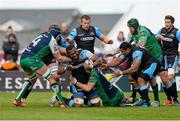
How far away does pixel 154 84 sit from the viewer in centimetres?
2306

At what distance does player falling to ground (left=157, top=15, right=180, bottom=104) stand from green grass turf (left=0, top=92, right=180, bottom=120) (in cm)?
247

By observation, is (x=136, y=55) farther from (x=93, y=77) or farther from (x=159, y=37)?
(x=159, y=37)

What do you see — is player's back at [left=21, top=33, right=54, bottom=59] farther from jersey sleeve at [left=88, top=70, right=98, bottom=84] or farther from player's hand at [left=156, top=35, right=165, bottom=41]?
player's hand at [left=156, top=35, right=165, bottom=41]

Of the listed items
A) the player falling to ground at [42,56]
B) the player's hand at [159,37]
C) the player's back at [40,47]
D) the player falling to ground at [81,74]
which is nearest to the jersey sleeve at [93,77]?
the player falling to ground at [81,74]

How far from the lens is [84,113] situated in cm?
2008

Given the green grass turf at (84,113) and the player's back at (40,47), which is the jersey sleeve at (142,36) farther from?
the player's back at (40,47)

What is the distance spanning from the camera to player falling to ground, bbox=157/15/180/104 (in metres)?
24.4

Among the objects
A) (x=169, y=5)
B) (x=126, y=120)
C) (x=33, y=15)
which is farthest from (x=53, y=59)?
(x=33, y=15)

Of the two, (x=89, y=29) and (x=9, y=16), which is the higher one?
(x=9, y=16)

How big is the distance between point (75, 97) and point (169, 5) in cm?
1915

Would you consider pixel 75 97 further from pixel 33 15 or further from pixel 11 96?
pixel 33 15

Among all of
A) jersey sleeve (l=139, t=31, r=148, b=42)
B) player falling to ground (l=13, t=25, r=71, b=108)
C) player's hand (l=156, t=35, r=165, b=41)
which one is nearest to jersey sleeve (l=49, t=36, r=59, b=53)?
player falling to ground (l=13, t=25, r=71, b=108)

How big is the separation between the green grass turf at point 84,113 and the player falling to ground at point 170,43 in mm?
2473

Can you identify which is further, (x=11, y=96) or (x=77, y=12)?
(x=77, y=12)
